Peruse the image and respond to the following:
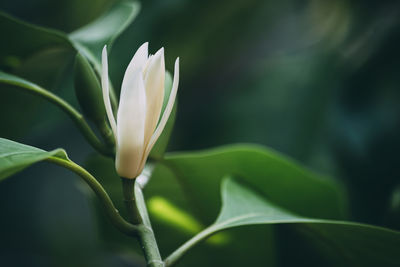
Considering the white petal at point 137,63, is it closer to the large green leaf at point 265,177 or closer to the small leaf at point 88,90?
the small leaf at point 88,90

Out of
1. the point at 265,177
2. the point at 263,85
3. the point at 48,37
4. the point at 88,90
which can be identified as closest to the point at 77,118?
the point at 88,90

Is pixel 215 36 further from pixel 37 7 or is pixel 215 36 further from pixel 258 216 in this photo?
pixel 258 216

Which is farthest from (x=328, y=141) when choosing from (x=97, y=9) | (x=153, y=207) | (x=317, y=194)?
(x=97, y=9)

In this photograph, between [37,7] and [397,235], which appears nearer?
[397,235]

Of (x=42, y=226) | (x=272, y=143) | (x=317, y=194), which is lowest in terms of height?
(x=42, y=226)

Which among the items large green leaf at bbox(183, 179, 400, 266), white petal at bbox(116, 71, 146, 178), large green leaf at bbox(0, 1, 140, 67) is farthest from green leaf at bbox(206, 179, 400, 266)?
large green leaf at bbox(0, 1, 140, 67)

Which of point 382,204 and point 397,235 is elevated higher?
point 397,235
